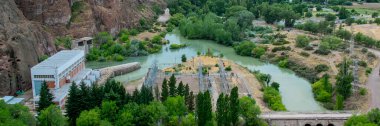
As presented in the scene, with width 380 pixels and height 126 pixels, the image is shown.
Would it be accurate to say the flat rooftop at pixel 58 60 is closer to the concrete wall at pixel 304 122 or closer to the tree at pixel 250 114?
the tree at pixel 250 114

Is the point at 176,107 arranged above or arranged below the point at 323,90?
above

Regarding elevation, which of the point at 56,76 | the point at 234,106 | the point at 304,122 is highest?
the point at 56,76

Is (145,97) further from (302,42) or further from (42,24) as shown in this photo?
(302,42)

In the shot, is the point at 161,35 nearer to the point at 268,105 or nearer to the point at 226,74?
the point at 226,74

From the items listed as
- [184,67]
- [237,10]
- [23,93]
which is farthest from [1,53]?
[237,10]

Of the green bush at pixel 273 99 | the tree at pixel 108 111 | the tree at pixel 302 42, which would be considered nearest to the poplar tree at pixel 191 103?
the tree at pixel 108 111

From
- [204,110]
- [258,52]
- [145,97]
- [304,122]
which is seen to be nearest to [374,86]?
[304,122]

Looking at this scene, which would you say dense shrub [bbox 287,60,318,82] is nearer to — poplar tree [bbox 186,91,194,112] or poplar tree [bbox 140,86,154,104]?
poplar tree [bbox 186,91,194,112]
